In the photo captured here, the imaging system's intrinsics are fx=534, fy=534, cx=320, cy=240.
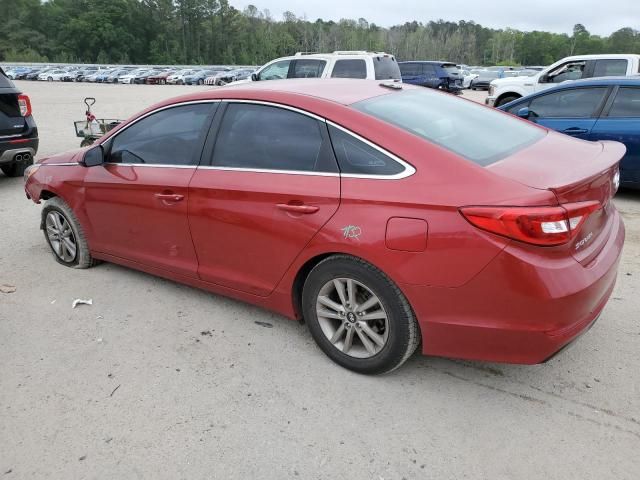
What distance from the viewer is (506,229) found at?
7.79 feet

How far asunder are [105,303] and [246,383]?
1.62 metres

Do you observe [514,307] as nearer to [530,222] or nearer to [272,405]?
[530,222]

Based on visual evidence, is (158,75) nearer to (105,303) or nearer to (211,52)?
(105,303)

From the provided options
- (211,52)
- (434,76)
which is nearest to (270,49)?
(211,52)

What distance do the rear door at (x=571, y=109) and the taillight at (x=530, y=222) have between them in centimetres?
480

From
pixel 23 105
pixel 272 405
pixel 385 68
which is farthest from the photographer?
pixel 385 68

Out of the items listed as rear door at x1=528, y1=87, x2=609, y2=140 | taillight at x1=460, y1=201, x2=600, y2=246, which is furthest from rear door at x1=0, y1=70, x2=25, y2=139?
taillight at x1=460, y1=201, x2=600, y2=246

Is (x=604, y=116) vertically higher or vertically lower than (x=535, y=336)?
higher

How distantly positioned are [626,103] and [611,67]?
6.55m

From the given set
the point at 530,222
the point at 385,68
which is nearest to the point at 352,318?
the point at 530,222

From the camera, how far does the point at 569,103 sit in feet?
22.8

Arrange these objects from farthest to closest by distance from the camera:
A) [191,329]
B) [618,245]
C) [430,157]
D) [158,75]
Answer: [158,75] < [191,329] < [618,245] < [430,157]

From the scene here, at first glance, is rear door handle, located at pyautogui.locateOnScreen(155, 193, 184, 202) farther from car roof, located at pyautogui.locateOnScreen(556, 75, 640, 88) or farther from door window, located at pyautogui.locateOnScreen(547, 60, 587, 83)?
door window, located at pyautogui.locateOnScreen(547, 60, 587, 83)

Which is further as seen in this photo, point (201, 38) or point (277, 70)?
point (201, 38)
